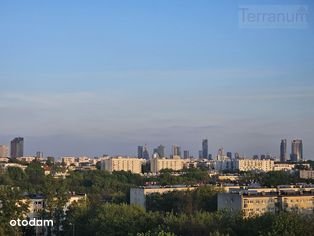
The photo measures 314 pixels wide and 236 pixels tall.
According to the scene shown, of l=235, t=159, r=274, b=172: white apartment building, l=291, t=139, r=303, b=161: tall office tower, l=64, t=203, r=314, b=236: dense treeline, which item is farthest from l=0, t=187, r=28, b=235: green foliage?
l=291, t=139, r=303, b=161: tall office tower

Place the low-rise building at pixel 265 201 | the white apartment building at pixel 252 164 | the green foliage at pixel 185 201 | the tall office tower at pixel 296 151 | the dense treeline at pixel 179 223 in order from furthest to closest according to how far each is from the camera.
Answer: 1. the tall office tower at pixel 296 151
2. the white apartment building at pixel 252 164
3. the green foliage at pixel 185 201
4. the low-rise building at pixel 265 201
5. the dense treeline at pixel 179 223

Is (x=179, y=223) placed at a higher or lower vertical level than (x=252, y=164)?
lower

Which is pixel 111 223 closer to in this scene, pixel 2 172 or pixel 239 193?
pixel 239 193

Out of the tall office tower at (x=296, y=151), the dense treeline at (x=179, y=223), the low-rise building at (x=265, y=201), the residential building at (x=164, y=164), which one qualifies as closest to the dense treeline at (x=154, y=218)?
the dense treeline at (x=179, y=223)

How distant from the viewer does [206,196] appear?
50.7 ft

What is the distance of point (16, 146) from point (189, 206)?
124 ft

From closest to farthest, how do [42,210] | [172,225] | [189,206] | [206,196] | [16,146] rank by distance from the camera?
1. [172,225]
2. [42,210]
3. [189,206]
4. [206,196]
5. [16,146]

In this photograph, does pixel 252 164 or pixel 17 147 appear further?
pixel 17 147

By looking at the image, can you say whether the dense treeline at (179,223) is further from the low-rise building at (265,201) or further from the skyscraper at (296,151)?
the skyscraper at (296,151)

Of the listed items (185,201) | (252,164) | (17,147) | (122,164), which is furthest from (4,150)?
(185,201)

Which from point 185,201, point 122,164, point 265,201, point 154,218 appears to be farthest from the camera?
point 122,164

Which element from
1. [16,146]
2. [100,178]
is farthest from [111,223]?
[16,146]

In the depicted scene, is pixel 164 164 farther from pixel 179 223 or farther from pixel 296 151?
pixel 179 223

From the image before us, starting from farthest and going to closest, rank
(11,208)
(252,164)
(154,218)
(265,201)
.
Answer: (252,164) → (265,201) → (11,208) → (154,218)
